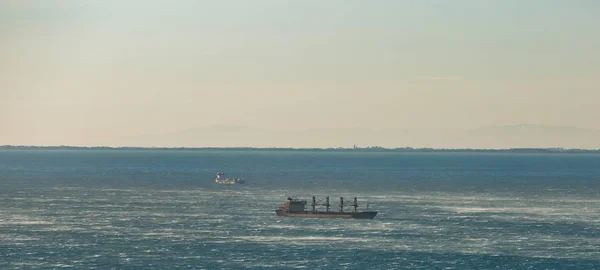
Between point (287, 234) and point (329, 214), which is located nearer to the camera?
point (287, 234)

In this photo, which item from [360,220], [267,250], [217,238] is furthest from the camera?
[360,220]

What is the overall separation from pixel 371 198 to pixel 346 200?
15.5ft

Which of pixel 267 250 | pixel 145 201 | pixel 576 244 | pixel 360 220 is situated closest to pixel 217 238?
pixel 267 250

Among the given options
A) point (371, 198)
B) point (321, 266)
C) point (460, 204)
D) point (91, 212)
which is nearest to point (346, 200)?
point (371, 198)

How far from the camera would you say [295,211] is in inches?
5640

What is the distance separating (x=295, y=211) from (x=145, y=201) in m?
34.9

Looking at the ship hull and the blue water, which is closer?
the blue water

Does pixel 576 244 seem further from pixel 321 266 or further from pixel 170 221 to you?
pixel 170 221

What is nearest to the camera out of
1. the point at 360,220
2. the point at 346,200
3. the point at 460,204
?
the point at 360,220

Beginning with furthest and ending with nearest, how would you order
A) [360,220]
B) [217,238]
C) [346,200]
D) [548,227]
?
[346,200] < [360,220] < [548,227] < [217,238]

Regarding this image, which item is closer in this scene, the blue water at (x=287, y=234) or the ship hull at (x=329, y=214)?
the blue water at (x=287, y=234)

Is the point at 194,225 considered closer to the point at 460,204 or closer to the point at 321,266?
the point at 321,266

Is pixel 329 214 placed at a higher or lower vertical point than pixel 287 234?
higher

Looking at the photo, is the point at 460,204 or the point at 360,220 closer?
the point at 360,220
